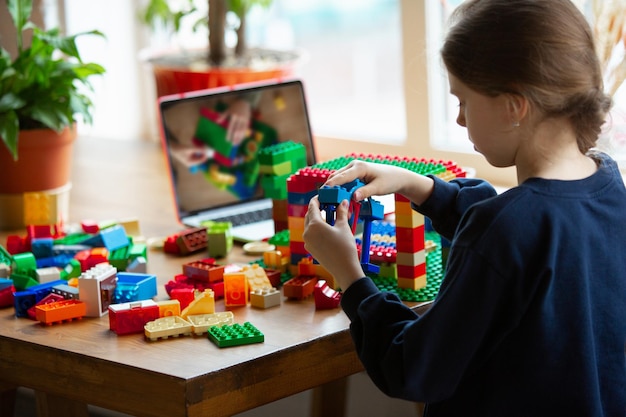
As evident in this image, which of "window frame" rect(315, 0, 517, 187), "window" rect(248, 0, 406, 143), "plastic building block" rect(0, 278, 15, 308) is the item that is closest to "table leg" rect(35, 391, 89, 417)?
"plastic building block" rect(0, 278, 15, 308)

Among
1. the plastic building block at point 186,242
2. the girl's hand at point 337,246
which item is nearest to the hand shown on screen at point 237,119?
the plastic building block at point 186,242

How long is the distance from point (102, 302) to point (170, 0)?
1341 mm

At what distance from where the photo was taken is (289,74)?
6.83ft

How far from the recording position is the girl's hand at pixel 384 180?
3.67 ft

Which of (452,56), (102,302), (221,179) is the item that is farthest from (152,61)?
(452,56)

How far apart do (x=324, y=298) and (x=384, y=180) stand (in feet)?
0.57

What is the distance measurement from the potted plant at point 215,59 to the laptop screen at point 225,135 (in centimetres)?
30

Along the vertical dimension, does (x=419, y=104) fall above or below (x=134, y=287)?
above

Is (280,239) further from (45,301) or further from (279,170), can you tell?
(45,301)

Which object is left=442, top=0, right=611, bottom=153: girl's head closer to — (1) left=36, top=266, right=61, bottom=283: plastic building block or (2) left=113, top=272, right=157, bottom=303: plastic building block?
(2) left=113, top=272, right=157, bottom=303: plastic building block

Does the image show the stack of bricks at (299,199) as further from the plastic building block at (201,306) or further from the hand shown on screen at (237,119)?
the hand shown on screen at (237,119)

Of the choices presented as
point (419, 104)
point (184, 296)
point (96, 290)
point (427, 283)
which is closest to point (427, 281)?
point (427, 283)

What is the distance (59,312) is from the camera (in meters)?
1.21

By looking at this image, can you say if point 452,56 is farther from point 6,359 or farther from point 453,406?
point 6,359
